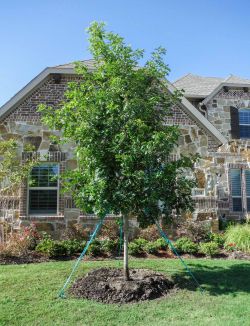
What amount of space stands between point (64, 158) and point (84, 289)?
22.4 feet

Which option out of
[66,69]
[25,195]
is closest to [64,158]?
[25,195]

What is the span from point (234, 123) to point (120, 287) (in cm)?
1229

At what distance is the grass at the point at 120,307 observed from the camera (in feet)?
21.9

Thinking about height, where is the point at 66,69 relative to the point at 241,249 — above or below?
Answer: above

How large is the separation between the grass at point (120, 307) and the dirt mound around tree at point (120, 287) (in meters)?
0.28

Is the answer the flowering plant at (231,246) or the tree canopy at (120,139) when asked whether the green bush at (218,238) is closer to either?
the flowering plant at (231,246)

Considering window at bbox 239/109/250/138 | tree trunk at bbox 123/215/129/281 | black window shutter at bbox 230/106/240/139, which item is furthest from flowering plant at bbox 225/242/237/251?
window at bbox 239/109/250/138

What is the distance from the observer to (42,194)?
14.0 m

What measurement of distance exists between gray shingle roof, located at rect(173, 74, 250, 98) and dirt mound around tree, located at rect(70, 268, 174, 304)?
1126cm

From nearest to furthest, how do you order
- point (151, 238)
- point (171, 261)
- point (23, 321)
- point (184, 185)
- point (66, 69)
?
1. point (23, 321)
2. point (184, 185)
3. point (171, 261)
4. point (151, 238)
5. point (66, 69)

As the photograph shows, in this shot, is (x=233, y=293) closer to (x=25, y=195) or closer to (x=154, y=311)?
(x=154, y=311)

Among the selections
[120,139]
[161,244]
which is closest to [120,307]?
[120,139]

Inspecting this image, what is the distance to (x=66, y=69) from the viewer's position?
14.5 metres

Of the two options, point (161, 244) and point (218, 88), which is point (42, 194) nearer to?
point (161, 244)
